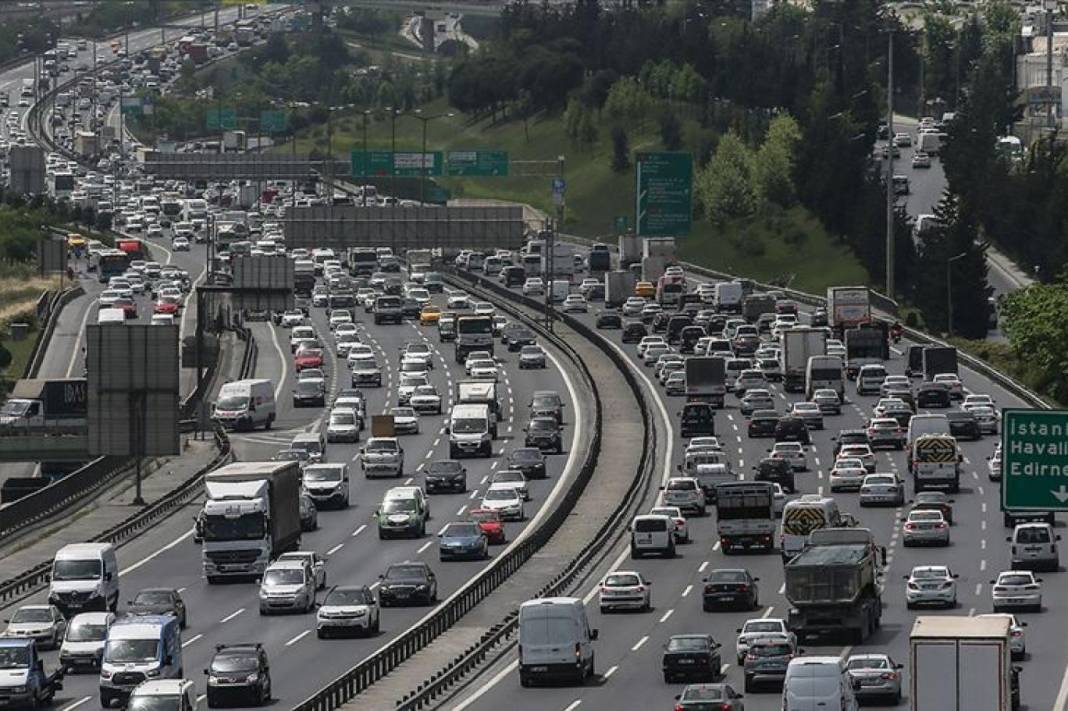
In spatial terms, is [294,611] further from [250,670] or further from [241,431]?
[241,431]

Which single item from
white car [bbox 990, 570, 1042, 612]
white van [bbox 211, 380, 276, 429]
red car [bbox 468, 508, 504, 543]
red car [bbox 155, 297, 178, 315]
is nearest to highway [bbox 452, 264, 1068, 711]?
white car [bbox 990, 570, 1042, 612]

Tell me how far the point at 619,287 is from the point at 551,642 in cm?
10150

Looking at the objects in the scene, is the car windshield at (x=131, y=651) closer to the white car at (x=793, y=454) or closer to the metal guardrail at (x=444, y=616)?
the metal guardrail at (x=444, y=616)

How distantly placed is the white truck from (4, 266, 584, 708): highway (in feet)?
55.2

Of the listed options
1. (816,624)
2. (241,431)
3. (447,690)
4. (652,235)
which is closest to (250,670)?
(447,690)

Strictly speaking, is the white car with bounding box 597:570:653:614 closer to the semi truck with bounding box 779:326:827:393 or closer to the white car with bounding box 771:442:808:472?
the white car with bounding box 771:442:808:472


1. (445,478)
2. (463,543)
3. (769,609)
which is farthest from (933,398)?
(769,609)

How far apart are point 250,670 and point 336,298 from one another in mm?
112892

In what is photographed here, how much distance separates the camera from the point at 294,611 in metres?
74.8

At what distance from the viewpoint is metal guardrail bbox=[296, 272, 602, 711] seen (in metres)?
57.9

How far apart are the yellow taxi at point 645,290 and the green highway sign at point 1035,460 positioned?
404ft

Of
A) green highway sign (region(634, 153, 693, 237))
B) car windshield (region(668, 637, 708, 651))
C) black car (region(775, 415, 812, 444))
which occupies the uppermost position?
green highway sign (region(634, 153, 693, 237))

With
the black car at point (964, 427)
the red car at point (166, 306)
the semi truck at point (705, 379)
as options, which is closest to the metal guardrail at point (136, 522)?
the semi truck at point (705, 379)

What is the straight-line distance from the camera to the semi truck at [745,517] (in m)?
84.0
